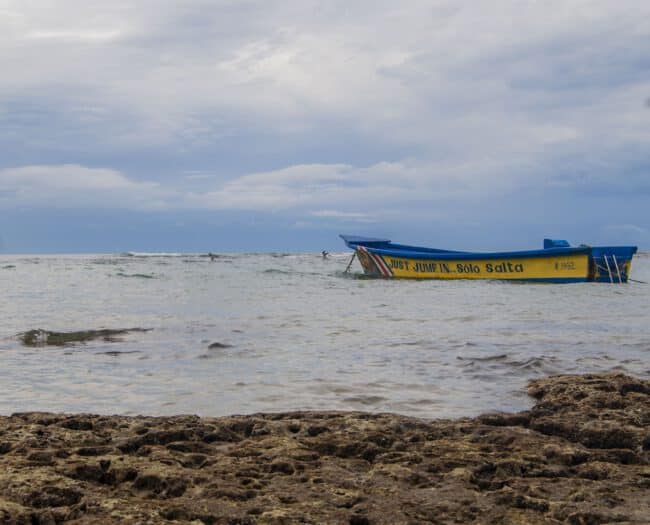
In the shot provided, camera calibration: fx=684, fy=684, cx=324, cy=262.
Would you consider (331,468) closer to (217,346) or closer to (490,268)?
(217,346)

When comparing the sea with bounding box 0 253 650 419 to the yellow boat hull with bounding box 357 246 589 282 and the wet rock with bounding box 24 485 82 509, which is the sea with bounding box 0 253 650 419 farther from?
the yellow boat hull with bounding box 357 246 589 282

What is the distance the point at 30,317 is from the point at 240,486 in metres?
10.2

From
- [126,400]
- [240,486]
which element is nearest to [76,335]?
[126,400]

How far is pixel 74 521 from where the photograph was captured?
265 cm

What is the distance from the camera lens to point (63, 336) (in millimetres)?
9555

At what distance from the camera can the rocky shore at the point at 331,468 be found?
276 centimetres

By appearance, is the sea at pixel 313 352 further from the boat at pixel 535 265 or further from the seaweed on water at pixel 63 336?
the boat at pixel 535 265

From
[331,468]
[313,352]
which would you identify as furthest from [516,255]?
[331,468]

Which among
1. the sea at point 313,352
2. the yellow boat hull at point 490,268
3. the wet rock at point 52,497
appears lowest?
the sea at point 313,352

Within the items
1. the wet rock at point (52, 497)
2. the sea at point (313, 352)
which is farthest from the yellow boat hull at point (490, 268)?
the wet rock at point (52, 497)

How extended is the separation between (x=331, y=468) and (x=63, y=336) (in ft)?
23.6

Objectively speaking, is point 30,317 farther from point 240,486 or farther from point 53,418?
point 240,486

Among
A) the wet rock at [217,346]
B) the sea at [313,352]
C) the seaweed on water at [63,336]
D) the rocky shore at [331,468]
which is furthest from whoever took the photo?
the seaweed on water at [63,336]

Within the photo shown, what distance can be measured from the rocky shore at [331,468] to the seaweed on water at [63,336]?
4.75m
